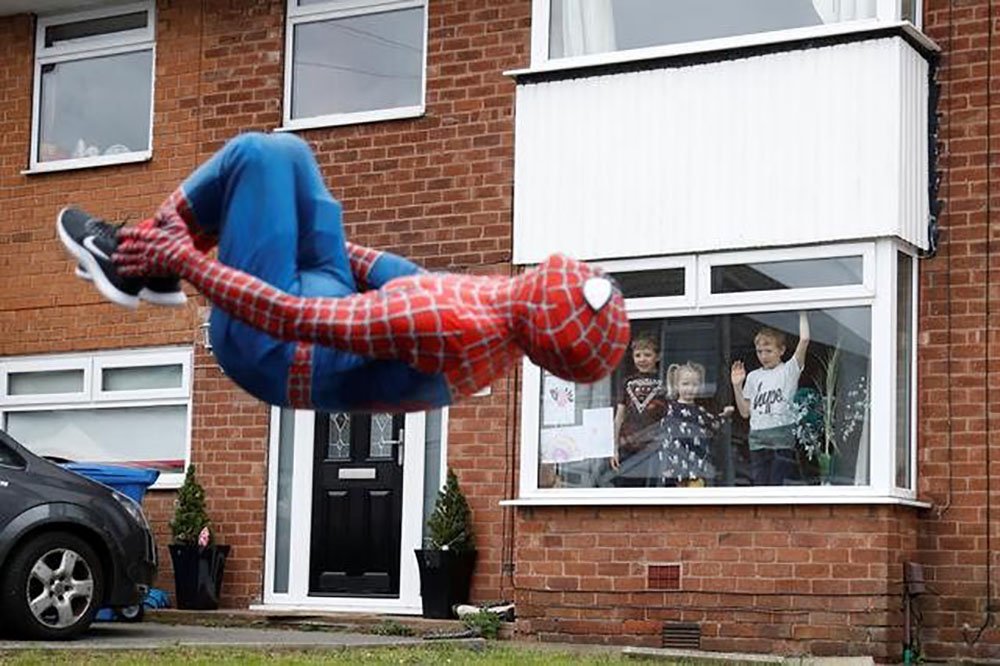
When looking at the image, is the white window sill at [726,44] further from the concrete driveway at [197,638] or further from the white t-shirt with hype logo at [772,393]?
the concrete driveway at [197,638]

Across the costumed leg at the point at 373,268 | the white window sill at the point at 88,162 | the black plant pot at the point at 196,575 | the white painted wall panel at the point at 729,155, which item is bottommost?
the black plant pot at the point at 196,575

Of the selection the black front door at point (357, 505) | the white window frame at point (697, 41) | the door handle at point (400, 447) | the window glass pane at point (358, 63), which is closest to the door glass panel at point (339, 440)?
the black front door at point (357, 505)

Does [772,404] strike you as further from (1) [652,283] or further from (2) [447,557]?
(2) [447,557]

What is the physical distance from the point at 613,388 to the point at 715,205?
4.54ft

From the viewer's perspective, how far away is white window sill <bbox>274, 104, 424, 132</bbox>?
48.1ft

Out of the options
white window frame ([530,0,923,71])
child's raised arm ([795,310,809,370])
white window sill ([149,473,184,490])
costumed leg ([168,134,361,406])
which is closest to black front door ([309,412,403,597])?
white window sill ([149,473,184,490])

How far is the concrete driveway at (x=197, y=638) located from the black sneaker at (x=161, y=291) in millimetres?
5675

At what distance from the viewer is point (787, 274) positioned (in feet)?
41.2

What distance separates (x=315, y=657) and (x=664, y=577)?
2.86 m

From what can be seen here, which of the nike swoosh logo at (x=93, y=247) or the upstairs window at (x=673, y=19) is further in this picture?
the upstairs window at (x=673, y=19)

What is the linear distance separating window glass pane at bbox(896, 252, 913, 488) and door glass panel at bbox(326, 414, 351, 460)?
4.31m

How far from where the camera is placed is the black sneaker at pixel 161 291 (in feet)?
18.0

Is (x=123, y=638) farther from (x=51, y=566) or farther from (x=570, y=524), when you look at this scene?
(x=570, y=524)

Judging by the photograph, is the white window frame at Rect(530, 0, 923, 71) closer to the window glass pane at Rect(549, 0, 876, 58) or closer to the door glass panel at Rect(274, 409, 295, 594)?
the window glass pane at Rect(549, 0, 876, 58)
